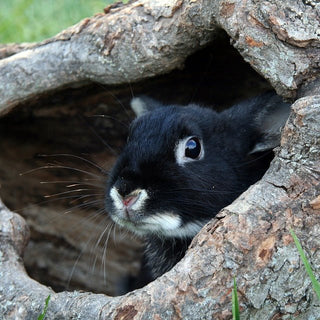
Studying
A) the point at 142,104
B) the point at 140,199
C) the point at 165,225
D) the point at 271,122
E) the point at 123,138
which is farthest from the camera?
the point at 123,138

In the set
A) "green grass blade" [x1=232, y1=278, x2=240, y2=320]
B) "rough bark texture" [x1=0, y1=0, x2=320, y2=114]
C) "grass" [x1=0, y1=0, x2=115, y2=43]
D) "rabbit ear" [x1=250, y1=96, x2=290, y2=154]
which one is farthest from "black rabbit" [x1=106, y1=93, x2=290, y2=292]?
"grass" [x1=0, y1=0, x2=115, y2=43]

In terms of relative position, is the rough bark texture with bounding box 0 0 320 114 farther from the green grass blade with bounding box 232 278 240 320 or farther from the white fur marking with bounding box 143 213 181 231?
the green grass blade with bounding box 232 278 240 320

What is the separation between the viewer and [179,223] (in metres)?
3.04

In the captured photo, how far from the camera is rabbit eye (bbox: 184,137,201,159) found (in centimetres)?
313

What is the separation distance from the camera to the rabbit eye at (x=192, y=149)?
3.13 meters

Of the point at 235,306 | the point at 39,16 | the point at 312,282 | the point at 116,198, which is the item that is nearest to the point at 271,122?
the point at 116,198

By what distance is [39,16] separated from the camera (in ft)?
19.6

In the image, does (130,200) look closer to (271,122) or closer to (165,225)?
(165,225)

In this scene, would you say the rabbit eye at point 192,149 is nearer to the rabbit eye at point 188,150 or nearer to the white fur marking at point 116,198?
the rabbit eye at point 188,150

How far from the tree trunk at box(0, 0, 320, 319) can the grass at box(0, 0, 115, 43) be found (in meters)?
1.47

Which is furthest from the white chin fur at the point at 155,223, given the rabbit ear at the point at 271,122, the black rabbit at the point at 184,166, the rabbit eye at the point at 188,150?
the rabbit ear at the point at 271,122

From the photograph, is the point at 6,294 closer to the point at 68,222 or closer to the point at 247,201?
the point at 247,201

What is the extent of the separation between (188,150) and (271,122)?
0.48m

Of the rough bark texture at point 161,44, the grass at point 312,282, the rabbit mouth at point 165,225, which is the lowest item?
the rabbit mouth at point 165,225
